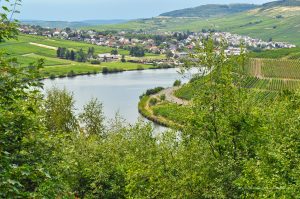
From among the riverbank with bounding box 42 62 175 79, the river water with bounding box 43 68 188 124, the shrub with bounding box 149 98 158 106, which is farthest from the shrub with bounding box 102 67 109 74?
the shrub with bounding box 149 98 158 106

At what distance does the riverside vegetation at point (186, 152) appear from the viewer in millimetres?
8531

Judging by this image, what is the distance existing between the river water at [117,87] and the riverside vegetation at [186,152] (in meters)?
63.9

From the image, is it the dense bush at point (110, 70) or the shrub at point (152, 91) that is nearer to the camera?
the shrub at point (152, 91)

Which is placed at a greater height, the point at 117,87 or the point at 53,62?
the point at 53,62

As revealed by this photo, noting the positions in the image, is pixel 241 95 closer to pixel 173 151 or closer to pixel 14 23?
pixel 173 151

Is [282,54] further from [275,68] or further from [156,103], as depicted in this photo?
[156,103]

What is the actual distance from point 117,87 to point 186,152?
112167 mm

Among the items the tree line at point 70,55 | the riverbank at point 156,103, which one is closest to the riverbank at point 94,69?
the tree line at point 70,55

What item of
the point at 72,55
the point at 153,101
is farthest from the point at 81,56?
the point at 153,101

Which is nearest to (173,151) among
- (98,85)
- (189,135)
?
(189,135)

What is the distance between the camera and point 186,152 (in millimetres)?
17547

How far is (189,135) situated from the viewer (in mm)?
18344

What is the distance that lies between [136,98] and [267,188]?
4043 inches

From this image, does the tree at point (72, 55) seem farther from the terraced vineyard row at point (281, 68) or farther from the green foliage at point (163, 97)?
the green foliage at point (163, 97)
